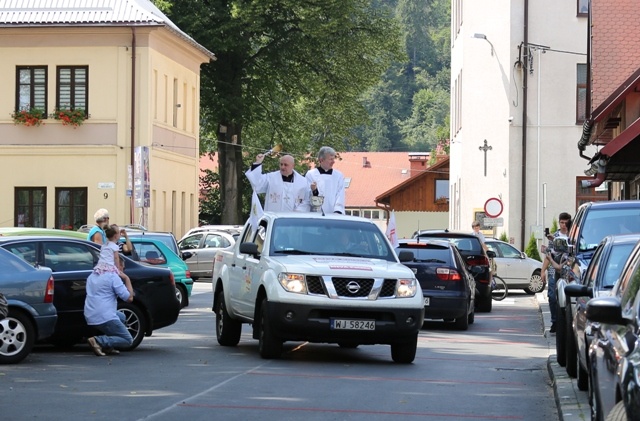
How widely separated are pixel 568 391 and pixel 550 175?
38385 mm

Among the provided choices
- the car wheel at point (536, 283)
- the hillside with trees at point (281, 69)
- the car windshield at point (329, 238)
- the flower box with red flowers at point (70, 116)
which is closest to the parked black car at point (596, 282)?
the car windshield at point (329, 238)

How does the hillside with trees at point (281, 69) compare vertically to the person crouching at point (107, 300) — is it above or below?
above

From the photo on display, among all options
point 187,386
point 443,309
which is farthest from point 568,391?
point 443,309

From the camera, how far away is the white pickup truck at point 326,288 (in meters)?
16.6

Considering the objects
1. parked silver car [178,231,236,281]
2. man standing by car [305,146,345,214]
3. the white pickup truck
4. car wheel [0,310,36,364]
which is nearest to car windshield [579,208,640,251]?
the white pickup truck

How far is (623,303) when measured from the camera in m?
8.84

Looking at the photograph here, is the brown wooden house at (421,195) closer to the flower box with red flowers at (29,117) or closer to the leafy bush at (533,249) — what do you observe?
the leafy bush at (533,249)

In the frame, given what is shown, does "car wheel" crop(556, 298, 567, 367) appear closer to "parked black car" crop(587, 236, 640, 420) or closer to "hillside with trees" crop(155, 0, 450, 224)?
"parked black car" crop(587, 236, 640, 420)

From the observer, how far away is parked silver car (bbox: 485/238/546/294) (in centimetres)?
4006

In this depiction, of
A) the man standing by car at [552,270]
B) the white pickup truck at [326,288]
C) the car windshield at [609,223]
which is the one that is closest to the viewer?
the white pickup truck at [326,288]

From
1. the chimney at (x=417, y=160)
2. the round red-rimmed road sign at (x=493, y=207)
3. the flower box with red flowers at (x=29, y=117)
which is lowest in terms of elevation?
the round red-rimmed road sign at (x=493, y=207)

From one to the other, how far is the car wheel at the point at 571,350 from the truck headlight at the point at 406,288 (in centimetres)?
227

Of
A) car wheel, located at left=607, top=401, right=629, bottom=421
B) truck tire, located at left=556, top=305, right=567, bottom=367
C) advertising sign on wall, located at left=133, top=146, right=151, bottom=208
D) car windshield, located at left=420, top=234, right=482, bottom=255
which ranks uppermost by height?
advertising sign on wall, located at left=133, top=146, right=151, bottom=208

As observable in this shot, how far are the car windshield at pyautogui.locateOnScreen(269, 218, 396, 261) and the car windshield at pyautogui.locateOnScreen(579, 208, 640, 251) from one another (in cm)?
241
